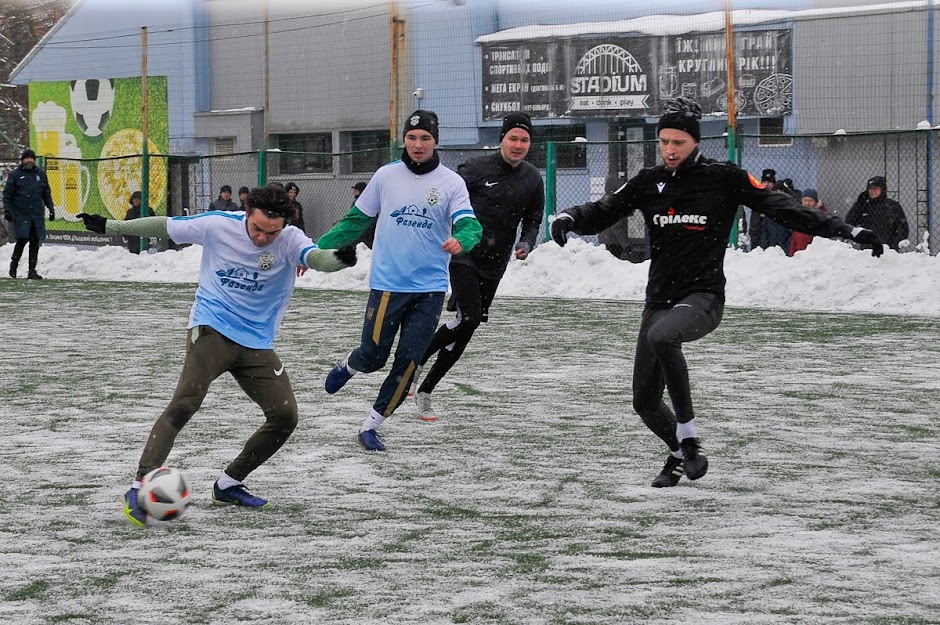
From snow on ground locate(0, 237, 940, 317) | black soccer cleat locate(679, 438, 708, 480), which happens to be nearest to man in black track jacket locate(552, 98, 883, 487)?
black soccer cleat locate(679, 438, 708, 480)

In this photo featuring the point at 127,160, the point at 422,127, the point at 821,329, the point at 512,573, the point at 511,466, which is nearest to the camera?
the point at 512,573

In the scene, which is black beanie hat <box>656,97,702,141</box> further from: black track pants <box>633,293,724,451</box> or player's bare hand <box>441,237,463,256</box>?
player's bare hand <box>441,237,463,256</box>

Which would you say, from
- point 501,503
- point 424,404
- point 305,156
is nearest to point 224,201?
point 305,156

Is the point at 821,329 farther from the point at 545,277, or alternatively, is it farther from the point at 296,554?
the point at 296,554

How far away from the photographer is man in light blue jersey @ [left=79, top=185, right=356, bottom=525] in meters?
6.68

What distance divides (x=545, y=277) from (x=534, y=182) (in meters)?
10.9

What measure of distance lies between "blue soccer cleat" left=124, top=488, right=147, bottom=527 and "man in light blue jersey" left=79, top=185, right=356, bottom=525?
0.28m

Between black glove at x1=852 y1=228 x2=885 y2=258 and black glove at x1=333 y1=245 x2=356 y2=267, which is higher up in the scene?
black glove at x1=852 y1=228 x2=885 y2=258

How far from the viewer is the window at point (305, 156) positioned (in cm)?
2919

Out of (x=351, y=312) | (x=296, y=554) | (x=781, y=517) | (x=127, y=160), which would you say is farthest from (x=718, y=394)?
(x=127, y=160)

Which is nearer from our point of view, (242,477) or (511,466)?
(242,477)

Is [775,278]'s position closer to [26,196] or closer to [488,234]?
[488,234]

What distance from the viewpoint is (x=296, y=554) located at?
5852 mm

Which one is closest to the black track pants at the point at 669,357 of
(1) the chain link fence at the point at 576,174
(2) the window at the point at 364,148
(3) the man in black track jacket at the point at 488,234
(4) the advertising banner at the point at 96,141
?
(3) the man in black track jacket at the point at 488,234
